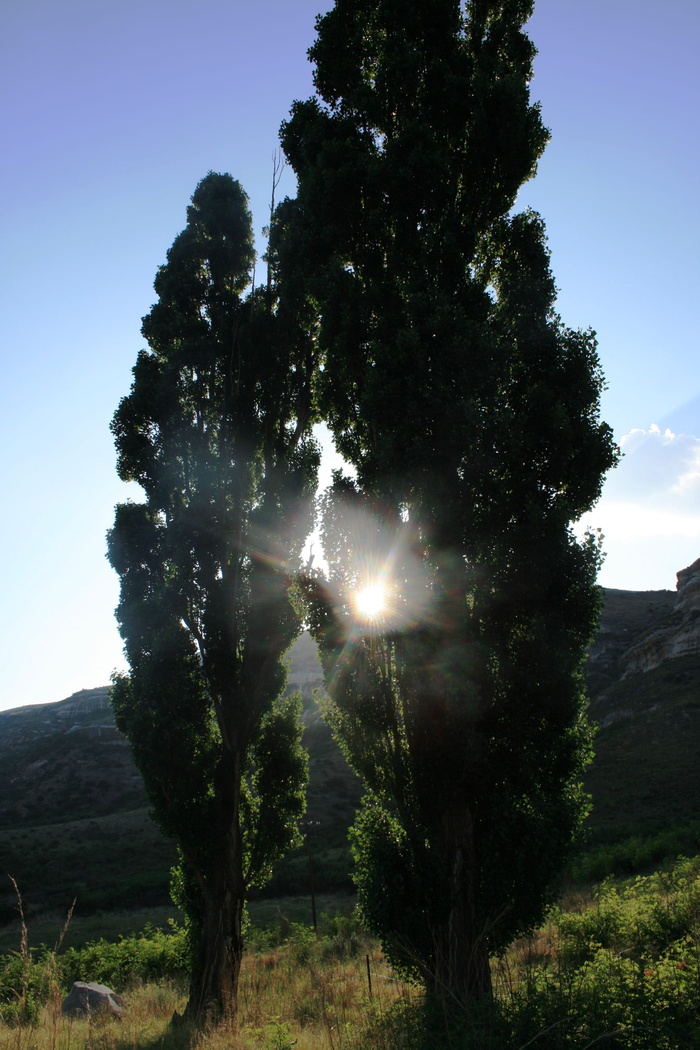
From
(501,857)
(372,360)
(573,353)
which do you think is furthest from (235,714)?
(573,353)

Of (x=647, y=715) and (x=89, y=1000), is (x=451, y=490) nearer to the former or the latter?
Result: (x=89, y=1000)

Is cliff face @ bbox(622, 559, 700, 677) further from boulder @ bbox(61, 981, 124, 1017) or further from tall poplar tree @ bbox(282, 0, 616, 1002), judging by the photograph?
boulder @ bbox(61, 981, 124, 1017)

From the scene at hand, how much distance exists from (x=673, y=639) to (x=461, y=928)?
58249 millimetres

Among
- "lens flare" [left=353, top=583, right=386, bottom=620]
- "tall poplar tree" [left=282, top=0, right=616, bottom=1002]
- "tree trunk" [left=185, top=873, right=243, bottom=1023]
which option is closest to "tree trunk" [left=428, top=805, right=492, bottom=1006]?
"tall poplar tree" [left=282, top=0, right=616, bottom=1002]

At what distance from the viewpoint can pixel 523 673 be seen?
921cm

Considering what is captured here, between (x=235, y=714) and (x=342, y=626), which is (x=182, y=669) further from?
(x=342, y=626)

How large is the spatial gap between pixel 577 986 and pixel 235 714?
8.07 meters

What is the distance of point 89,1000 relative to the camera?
41.5ft

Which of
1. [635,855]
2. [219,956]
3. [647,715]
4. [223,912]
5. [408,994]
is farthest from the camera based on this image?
[647,715]

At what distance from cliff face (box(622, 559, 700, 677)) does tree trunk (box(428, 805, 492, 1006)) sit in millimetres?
54325

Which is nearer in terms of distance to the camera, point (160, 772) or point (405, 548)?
point (405, 548)

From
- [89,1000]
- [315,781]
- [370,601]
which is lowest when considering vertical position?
[315,781]

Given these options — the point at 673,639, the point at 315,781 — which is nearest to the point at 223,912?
the point at 315,781

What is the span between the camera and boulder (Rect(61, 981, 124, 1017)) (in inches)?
483
